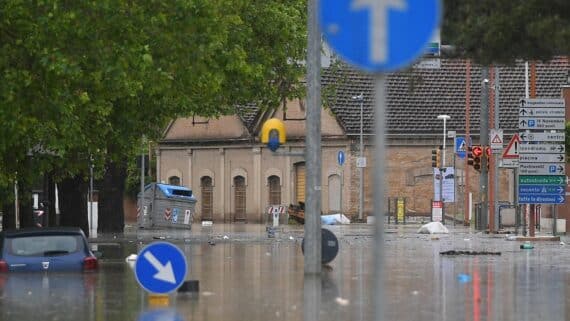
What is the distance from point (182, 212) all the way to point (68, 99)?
37907 millimetres

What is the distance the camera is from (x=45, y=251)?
26906 millimetres

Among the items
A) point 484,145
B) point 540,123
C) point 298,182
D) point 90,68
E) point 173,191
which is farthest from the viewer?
point 298,182

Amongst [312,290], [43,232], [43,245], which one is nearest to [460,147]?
[43,245]

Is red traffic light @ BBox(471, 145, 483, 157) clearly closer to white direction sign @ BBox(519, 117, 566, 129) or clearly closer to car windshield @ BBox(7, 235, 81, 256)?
white direction sign @ BBox(519, 117, 566, 129)

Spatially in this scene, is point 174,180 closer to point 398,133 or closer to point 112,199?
point 398,133

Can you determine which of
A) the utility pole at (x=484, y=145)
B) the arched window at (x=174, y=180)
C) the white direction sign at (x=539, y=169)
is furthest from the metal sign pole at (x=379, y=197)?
the arched window at (x=174, y=180)

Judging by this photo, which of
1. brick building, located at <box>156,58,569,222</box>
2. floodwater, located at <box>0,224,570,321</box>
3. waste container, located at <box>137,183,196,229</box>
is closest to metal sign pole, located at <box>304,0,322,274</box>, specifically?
floodwater, located at <box>0,224,570,321</box>

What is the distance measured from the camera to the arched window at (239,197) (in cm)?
8525

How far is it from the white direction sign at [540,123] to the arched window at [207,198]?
4626cm

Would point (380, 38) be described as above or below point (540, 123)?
below

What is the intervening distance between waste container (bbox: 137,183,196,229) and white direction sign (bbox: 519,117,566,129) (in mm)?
23669

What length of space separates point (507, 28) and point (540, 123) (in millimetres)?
22322

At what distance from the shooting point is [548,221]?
61.9 metres

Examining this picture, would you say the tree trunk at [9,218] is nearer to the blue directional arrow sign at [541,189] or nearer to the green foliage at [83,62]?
the green foliage at [83,62]
